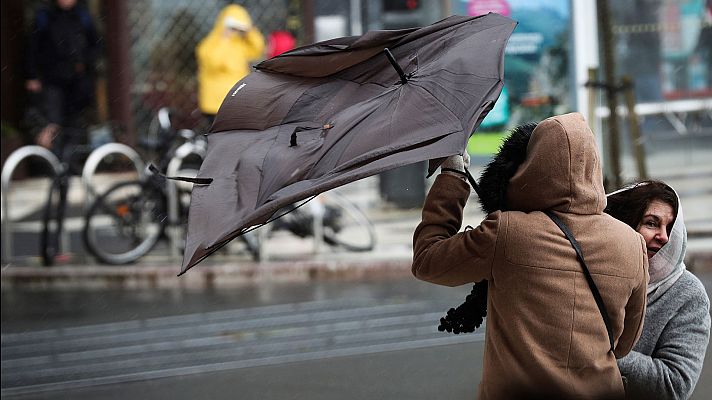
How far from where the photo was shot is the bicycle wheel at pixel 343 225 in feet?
35.2

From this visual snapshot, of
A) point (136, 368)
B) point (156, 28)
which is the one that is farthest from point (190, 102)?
point (136, 368)

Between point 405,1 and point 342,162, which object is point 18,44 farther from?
point 342,162

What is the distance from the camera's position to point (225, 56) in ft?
39.0

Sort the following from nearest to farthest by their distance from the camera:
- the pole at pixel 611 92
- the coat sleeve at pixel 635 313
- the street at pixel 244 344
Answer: the coat sleeve at pixel 635 313
the street at pixel 244 344
the pole at pixel 611 92

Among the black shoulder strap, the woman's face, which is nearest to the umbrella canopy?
the black shoulder strap

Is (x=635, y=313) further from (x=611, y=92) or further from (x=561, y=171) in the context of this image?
(x=611, y=92)

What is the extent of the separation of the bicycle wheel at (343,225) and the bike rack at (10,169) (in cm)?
227

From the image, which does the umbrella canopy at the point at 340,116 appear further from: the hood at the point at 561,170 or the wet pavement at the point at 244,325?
the wet pavement at the point at 244,325

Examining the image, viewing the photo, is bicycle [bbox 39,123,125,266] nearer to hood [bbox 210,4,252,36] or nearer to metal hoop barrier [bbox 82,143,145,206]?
metal hoop barrier [bbox 82,143,145,206]

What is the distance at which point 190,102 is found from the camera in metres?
15.2

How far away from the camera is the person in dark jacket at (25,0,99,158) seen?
1251cm

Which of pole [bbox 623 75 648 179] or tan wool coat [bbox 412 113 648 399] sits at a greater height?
pole [bbox 623 75 648 179]

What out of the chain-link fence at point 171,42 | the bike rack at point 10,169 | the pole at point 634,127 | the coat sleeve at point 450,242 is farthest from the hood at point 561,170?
the chain-link fence at point 171,42

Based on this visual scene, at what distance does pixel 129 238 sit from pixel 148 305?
1632 millimetres
